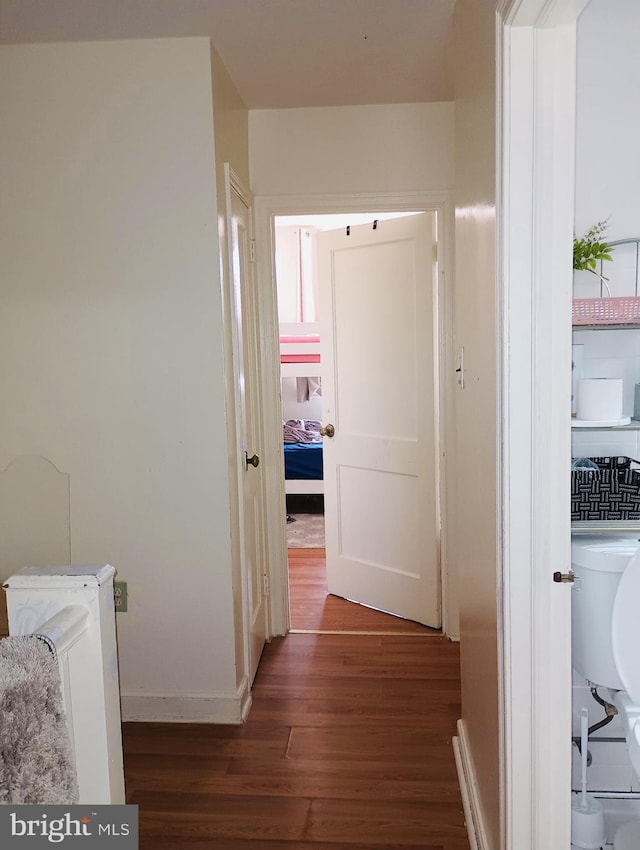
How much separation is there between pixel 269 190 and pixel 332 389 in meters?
1.12

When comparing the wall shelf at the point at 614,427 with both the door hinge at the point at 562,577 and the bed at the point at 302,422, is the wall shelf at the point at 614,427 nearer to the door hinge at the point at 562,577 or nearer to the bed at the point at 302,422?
the door hinge at the point at 562,577

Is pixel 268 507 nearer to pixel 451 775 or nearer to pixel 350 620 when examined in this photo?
pixel 350 620

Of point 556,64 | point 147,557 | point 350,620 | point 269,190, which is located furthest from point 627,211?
point 350,620

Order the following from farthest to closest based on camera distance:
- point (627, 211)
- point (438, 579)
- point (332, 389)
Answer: point (332, 389)
point (438, 579)
point (627, 211)

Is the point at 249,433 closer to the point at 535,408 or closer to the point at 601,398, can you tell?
the point at 601,398

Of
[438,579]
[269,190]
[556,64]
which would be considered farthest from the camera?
[438,579]

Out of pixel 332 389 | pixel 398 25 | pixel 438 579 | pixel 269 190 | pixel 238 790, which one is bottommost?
pixel 238 790

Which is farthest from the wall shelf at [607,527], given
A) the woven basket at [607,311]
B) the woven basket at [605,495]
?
the woven basket at [607,311]

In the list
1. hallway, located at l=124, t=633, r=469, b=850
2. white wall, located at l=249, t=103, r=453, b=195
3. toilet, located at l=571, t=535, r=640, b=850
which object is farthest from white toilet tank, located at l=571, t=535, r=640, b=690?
white wall, located at l=249, t=103, r=453, b=195

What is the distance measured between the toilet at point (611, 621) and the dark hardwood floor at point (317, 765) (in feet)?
2.00

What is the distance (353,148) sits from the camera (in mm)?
3129

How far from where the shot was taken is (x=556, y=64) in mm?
1327

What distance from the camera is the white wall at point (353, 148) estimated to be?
10.2ft

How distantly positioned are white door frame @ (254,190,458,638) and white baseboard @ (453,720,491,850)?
1.02 metres
